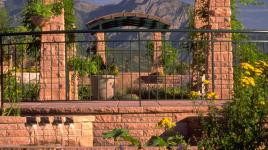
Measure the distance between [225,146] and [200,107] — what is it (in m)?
2.03

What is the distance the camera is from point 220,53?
1000cm

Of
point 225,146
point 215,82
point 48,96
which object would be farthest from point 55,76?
point 225,146

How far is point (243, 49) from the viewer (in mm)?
11656

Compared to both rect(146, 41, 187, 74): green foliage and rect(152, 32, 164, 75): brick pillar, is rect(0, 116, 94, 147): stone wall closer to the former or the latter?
rect(146, 41, 187, 74): green foliage

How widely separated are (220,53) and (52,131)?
383 centimetres

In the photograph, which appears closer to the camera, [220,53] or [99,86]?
[220,53]

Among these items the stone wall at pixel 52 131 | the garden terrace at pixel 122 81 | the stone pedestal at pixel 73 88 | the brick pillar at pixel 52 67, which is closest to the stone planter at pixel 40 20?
the brick pillar at pixel 52 67

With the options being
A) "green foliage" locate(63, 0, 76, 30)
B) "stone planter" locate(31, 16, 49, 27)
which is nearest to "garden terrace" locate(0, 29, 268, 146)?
"stone planter" locate(31, 16, 49, 27)

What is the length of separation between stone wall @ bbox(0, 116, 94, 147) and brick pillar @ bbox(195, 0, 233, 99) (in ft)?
11.3

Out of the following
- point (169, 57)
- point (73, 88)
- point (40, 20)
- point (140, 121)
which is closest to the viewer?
point (140, 121)

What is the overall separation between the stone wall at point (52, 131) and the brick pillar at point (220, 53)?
344 cm

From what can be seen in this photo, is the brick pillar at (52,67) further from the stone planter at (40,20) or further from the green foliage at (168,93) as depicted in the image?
the green foliage at (168,93)

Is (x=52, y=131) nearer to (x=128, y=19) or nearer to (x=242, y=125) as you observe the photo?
(x=242, y=125)

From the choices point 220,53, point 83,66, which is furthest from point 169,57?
point 220,53
